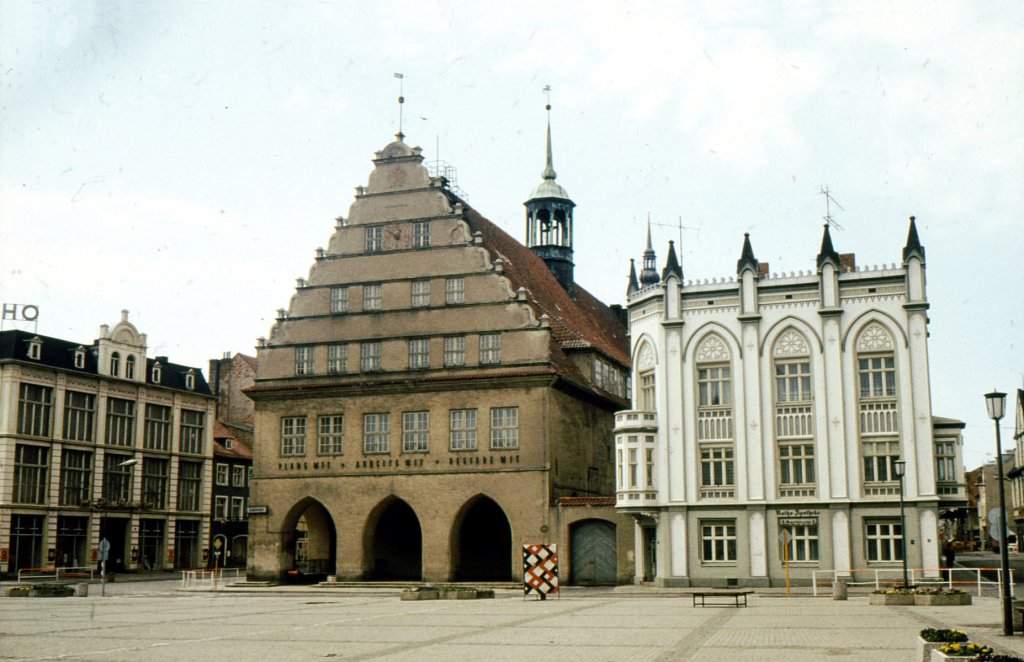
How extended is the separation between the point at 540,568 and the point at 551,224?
3411cm

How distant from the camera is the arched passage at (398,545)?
54.9 m

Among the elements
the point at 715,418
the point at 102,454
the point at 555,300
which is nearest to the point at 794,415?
the point at 715,418

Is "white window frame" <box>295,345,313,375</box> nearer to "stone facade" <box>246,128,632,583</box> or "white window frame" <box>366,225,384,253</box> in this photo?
"stone facade" <box>246,128,632,583</box>

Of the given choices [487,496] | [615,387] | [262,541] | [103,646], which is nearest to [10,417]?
[262,541]

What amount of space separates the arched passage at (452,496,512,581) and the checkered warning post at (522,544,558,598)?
15132 millimetres

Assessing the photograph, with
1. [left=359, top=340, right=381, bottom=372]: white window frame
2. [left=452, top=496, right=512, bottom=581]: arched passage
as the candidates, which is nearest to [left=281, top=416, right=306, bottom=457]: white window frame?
[left=359, top=340, right=381, bottom=372]: white window frame

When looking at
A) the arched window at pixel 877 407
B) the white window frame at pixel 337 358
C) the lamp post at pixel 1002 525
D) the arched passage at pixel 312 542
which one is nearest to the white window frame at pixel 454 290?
the white window frame at pixel 337 358

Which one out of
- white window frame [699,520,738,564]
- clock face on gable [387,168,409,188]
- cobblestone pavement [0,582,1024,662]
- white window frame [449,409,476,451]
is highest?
clock face on gable [387,168,409,188]

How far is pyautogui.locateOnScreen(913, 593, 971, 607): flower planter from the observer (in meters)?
31.3

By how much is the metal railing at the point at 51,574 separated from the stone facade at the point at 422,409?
1302 centimetres

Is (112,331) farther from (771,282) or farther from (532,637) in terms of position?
(532,637)

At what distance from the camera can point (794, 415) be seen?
4384 cm

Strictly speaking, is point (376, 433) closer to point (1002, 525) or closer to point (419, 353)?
point (419, 353)

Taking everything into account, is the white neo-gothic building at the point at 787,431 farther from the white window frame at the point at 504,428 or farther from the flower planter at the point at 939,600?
the flower planter at the point at 939,600
